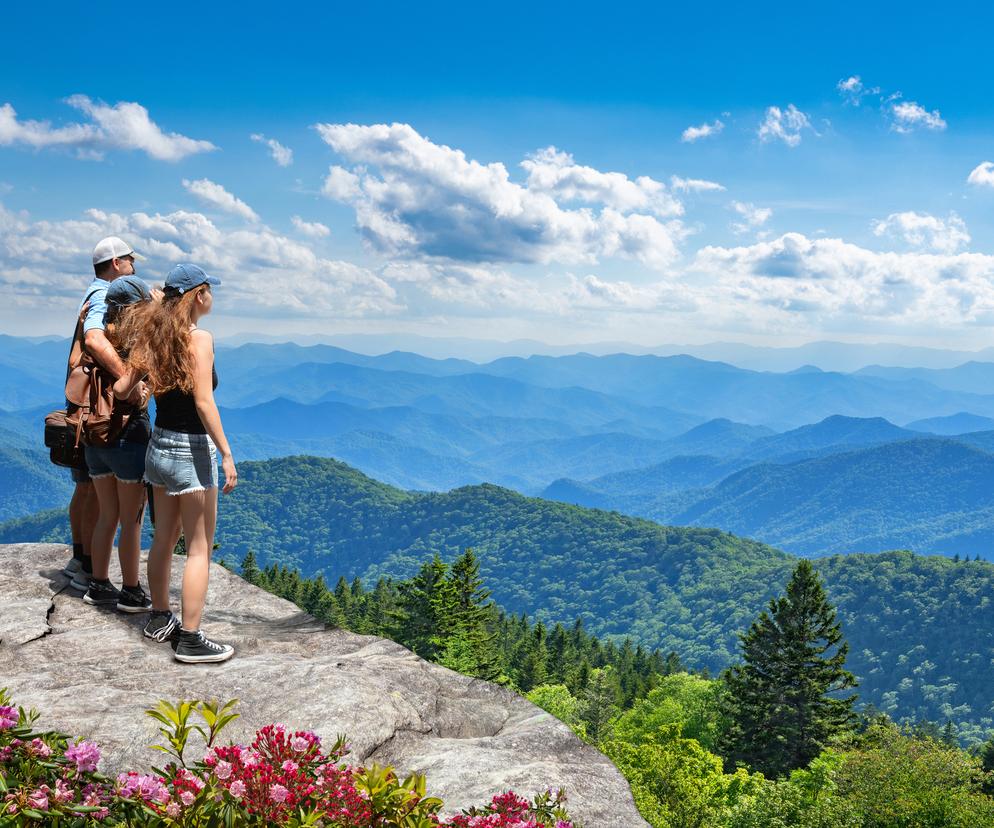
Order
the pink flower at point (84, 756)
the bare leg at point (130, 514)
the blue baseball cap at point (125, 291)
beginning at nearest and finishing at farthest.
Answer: the pink flower at point (84, 756) → the blue baseball cap at point (125, 291) → the bare leg at point (130, 514)

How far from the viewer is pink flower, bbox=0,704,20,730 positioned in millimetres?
3512

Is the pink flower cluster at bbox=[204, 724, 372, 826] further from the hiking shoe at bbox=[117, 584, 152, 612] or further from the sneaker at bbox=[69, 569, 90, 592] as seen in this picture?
the sneaker at bbox=[69, 569, 90, 592]

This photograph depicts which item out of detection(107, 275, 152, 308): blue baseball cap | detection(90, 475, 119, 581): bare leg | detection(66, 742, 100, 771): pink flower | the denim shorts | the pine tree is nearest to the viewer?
detection(66, 742, 100, 771): pink flower

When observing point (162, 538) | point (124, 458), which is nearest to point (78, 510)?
point (124, 458)

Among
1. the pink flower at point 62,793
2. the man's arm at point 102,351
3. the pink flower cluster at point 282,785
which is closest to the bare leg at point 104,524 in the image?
the man's arm at point 102,351

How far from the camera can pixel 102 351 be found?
22.9 feet

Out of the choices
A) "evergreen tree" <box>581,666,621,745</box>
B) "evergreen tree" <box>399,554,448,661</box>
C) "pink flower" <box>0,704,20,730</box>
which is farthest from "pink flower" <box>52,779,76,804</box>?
"evergreen tree" <box>581,666,621,745</box>

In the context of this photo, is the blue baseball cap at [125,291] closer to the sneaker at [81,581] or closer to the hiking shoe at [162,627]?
the hiking shoe at [162,627]

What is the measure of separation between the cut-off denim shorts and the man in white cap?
3.65 feet

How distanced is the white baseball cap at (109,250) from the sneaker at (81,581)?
3.83 metres

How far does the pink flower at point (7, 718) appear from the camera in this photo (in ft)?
11.5

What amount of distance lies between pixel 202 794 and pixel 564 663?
3318 inches

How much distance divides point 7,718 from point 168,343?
3.44 metres

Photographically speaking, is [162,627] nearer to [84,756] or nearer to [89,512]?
[89,512]
